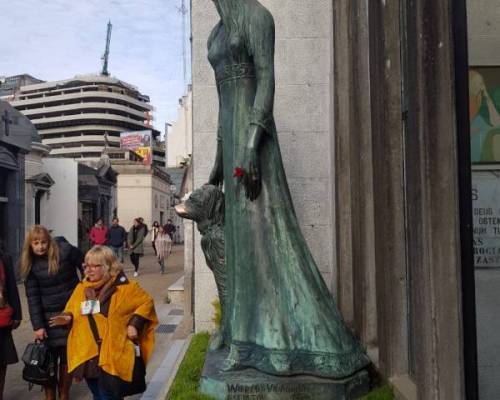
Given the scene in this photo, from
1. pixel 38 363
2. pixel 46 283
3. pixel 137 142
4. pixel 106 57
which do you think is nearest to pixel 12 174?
pixel 46 283

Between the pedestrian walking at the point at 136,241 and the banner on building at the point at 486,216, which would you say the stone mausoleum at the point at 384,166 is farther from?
the pedestrian walking at the point at 136,241

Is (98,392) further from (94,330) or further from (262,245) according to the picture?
(262,245)

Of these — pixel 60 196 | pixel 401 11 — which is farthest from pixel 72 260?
pixel 60 196

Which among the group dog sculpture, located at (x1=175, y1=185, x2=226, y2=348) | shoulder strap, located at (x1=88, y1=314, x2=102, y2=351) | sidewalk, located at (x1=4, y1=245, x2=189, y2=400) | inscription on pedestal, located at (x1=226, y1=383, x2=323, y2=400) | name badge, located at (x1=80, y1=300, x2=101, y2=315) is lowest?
sidewalk, located at (x1=4, y1=245, x2=189, y2=400)

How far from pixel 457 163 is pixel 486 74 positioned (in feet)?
6.68

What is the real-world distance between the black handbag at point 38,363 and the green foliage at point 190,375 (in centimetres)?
130

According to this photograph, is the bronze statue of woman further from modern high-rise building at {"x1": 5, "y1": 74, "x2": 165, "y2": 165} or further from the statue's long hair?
modern high-rise building at {"x1": 5, "y1": 74, "x2": 165, "y2": 165}

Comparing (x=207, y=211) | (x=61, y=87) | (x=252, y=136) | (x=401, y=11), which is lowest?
(x=207, y=211)

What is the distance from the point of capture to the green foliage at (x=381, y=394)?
3.47 metres

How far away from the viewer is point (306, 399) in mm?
3246

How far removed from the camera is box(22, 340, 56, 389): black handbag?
5215 millimetres

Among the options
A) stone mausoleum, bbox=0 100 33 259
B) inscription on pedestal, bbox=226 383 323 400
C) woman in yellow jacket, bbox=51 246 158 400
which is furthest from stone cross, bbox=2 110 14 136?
inscription on pedestal, bbox=226 383 323 400

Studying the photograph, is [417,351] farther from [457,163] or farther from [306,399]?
[457,163]

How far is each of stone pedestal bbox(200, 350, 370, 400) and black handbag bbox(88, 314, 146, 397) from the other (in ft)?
3.48
